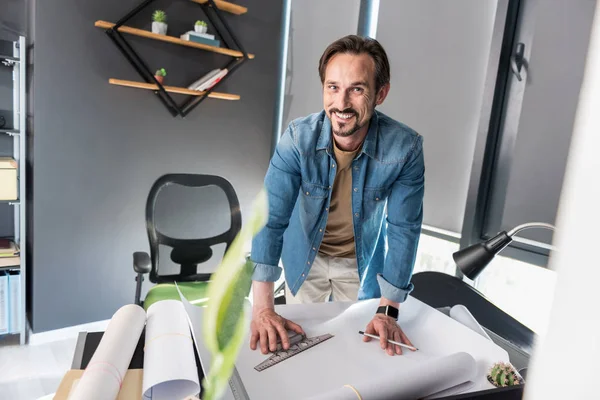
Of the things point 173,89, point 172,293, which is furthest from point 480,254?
point 173,89

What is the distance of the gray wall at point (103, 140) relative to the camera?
102 inches

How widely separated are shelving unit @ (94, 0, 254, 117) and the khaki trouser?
1906 mm

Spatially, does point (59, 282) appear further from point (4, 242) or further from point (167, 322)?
point (167, 322)

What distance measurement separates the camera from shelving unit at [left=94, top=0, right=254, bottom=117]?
2699 millimetres

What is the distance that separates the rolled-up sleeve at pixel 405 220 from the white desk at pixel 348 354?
135 millimetres

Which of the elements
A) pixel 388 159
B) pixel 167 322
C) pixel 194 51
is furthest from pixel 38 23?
pixel 167 322

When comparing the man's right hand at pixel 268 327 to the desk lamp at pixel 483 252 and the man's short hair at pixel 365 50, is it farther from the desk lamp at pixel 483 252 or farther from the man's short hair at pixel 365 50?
the man's short hair at pixel 365 50

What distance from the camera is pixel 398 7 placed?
2637 millimetres

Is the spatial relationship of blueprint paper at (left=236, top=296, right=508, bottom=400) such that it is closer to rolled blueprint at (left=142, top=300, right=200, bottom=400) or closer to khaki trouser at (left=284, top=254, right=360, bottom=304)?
rolled blueprint at (left=142, top=300, right=200, bottom=400)

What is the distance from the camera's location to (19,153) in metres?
2.50

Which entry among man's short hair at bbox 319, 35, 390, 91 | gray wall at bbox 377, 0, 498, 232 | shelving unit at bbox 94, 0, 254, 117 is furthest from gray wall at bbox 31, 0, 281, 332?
man's short hair at bbox 319, 35, 390, 91

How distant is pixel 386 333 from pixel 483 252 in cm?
35

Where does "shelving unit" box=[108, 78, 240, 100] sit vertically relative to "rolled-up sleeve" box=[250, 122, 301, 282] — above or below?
above

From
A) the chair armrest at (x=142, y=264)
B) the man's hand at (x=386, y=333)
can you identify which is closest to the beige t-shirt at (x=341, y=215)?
the man's hand at (x=386, y=333)
